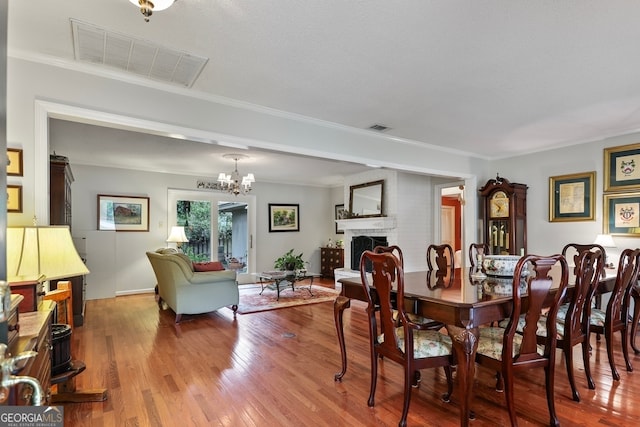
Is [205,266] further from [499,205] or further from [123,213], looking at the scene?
[499,205]

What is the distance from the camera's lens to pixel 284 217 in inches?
332

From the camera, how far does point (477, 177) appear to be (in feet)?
18.7

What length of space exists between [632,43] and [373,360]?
8.96 ft

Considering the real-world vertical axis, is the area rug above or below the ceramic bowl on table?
below

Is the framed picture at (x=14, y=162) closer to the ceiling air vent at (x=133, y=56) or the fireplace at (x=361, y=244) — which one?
the ceiling air vent at (x=133, y=56)

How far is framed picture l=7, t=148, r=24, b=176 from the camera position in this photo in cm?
238

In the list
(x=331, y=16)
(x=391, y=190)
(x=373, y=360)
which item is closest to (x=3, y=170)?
(x=331, y=16)

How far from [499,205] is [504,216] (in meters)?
0.19

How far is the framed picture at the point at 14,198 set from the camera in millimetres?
2393

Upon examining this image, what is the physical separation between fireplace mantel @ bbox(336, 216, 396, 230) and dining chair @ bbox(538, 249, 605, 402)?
3671 millimetres

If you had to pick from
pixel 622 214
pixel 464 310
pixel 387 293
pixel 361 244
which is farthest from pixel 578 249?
pixel 361 244

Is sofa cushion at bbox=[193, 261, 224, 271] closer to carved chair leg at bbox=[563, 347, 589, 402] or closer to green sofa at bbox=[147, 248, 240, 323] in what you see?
green sofa at bbox=[147, 248, 240, 323]

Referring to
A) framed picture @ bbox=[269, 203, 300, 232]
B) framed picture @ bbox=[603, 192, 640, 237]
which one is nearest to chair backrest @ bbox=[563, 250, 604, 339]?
framed picture @ bbox=[603, 192, 640, 237]

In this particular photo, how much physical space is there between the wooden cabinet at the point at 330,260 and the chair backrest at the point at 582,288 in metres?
5.98
